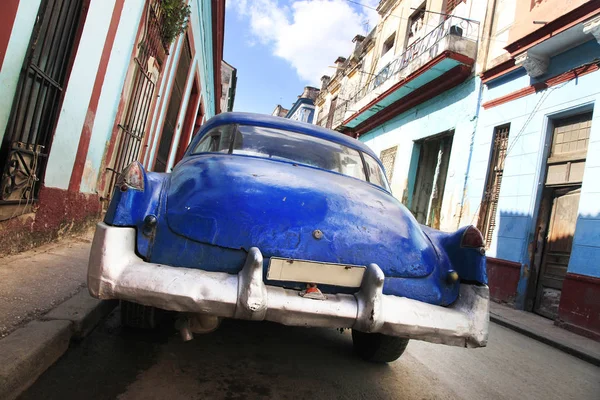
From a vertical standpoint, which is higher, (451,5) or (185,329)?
(451,5)

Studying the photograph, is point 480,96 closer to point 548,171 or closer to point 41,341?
point 548,171

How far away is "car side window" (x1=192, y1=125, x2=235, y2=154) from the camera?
302cm

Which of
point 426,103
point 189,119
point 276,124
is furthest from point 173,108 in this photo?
point 426,103

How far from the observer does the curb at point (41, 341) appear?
5.40ft

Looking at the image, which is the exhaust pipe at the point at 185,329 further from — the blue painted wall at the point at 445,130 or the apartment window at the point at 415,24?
the apartment window at the point at 415,24

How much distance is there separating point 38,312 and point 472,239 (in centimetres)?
255

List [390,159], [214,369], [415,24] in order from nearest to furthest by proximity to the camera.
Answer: [214,369], [390,159], [415,24]

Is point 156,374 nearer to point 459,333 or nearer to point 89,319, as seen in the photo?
point 89,319

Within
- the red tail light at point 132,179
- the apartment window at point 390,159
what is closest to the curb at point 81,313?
the red tail light at point 132,179

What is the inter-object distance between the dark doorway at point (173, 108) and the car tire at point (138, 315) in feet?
22.5

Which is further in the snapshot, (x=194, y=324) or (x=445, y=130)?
(x=445, y=130)

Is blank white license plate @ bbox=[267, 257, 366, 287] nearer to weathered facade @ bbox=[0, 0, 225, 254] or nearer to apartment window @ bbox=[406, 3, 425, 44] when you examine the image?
weathered facade @ bbox=[0, 0, 225, 254]

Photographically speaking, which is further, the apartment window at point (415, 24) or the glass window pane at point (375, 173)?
the apartment window at point (415, 24)

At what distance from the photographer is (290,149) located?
122 inches
